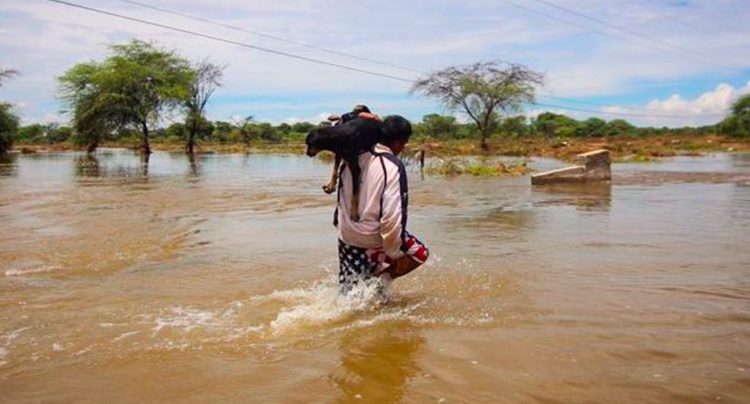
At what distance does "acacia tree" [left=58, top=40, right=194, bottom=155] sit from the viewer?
43.5m

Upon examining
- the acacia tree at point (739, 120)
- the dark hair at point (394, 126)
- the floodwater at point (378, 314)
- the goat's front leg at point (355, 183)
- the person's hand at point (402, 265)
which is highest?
the acacia tree at point (739, 120)

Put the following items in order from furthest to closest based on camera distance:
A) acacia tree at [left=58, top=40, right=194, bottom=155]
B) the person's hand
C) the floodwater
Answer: acacia tree at [left=58, top=40, right=194, bottom=155], the person's hand, the floodwater

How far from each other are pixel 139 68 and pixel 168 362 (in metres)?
44.9

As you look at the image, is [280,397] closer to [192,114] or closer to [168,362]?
[168,362]

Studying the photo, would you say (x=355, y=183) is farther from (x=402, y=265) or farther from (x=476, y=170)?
(x=476, y=170)

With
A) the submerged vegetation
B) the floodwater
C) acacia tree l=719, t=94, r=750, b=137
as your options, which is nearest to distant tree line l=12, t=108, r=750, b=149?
acacia tree l=719, t=94, r=750, b=137

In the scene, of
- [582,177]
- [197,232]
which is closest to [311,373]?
[197,232]

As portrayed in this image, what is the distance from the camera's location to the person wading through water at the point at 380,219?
430 centimetres

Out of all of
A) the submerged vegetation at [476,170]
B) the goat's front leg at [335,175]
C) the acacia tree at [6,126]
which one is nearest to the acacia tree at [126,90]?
Result: the acacia tree at [6,126]

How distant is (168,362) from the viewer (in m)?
3.51

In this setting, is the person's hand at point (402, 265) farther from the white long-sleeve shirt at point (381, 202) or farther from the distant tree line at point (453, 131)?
the distant tree line at point (453, 131)

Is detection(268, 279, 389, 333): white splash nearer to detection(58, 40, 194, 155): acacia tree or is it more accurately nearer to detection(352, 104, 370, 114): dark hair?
detection(352, 104, 370, 114): dark hair

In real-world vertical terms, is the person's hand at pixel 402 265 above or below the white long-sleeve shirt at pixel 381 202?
below

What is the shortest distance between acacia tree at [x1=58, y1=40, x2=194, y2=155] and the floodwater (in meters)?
36.9
